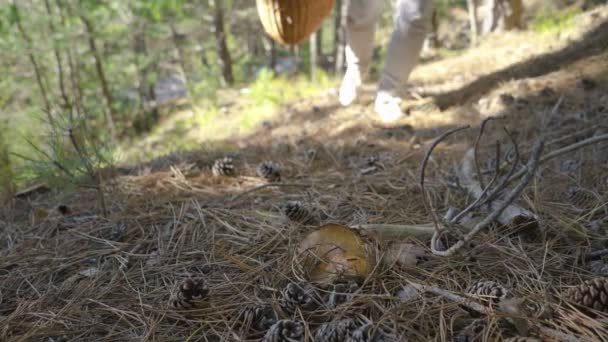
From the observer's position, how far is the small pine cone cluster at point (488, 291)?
35.6 inches

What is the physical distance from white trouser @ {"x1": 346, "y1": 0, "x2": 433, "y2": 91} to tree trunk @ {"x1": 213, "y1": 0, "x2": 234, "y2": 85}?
6426mm

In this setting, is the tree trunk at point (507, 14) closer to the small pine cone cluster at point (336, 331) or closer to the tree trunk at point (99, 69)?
the small pine cone cluster at point (336, 331)

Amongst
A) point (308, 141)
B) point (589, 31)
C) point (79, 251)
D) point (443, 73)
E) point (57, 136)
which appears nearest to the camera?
point (79, 251)

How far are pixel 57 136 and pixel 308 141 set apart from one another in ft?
5.20

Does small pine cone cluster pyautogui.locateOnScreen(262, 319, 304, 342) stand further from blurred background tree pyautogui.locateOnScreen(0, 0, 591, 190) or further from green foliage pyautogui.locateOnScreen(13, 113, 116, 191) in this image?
blurred background tree pyautogui.locateOnScreen(0, 0, 591, 190)

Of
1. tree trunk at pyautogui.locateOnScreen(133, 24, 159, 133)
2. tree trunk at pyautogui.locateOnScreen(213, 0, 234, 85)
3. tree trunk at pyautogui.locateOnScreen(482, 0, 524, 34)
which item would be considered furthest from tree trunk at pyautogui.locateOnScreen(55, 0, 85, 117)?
tree trunk at pyautogui.locateOnScreen(482, 0, 524, 34)

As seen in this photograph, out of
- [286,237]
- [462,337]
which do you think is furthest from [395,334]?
[286,237]

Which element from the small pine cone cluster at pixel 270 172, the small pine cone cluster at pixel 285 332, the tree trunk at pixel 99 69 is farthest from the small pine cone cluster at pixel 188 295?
the tree trunk at pixel 99 69

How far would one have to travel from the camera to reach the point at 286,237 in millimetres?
1311

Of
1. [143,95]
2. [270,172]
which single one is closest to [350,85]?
[270,172]

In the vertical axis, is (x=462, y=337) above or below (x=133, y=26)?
above

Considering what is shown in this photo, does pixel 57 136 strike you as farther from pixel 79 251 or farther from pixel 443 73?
pixel 443 73

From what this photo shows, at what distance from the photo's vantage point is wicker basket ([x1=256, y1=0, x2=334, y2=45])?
76.9 inches

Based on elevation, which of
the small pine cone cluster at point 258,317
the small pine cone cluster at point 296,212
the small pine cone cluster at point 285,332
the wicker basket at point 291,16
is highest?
the wicker basket at point 291,16
